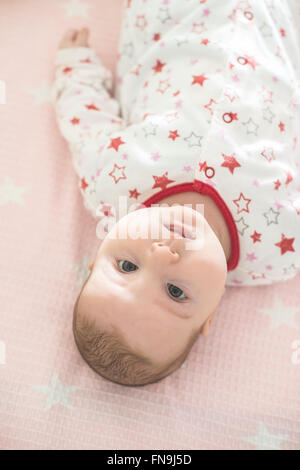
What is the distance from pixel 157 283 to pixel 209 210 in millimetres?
218

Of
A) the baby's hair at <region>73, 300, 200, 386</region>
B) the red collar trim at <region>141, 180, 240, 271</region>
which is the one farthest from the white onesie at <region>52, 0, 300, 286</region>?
the baby's hair at <region>73, 300, 200, 386</region>

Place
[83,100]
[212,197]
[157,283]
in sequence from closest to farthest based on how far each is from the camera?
[157,283], [212,197], [83,100]

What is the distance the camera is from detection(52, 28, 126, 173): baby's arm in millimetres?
1159

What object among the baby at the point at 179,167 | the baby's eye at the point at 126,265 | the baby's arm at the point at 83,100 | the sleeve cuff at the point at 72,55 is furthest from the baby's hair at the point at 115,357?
the sleeve cuff at the point at 72,55

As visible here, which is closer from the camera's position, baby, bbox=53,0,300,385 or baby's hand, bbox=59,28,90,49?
baby, bbox=53,0,300,385

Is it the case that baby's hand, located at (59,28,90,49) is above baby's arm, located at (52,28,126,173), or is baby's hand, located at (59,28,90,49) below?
above

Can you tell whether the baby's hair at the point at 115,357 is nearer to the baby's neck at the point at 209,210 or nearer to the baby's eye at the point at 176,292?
the baby's eye at the point at 176,292

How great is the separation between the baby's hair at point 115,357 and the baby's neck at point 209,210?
0.71ft

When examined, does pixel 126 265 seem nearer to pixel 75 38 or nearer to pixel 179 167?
pixel 179 167

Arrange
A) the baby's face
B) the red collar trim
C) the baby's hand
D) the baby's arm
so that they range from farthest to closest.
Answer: the baby's hand
the baby's arm
the red collar trim
the baby's face

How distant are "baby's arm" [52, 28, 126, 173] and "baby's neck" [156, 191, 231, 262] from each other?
0.72 ft

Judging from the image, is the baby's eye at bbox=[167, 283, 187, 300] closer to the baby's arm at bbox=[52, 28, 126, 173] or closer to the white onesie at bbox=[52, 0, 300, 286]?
the white onesie at bbox=[52, 0, 300, 286]

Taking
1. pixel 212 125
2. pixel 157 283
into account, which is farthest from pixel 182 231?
pixel 212 125

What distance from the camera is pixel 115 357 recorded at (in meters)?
0.92
